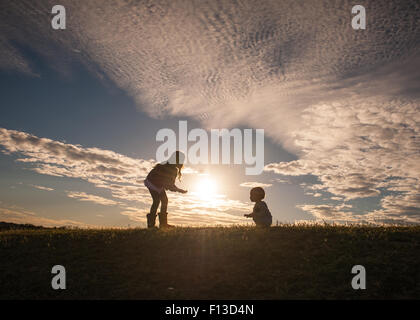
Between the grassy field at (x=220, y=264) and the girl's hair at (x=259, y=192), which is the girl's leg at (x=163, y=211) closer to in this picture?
the grassy field at (x=220, y=264)

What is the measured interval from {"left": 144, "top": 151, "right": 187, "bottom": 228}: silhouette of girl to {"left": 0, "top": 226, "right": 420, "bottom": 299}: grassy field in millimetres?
1962

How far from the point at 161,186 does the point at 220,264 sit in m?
6.12

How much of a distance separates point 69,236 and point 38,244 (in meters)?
1.17

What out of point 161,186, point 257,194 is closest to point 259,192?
point 257,194

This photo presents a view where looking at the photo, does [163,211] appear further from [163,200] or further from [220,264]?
[220,264]

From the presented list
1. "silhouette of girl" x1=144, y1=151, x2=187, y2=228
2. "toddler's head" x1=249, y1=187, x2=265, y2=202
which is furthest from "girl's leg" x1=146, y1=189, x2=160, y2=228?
"toddler's head" x1=249, y1=187, x2=265, y2=202

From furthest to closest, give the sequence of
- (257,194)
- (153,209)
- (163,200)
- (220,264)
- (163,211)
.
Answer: (163,211), (163,200), (153,209), (257,194), (220,264)

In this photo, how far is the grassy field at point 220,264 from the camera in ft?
29.1

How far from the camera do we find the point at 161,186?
1565 cm

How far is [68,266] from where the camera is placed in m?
11.0

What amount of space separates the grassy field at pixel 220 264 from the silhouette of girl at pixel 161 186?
6.44 ft
